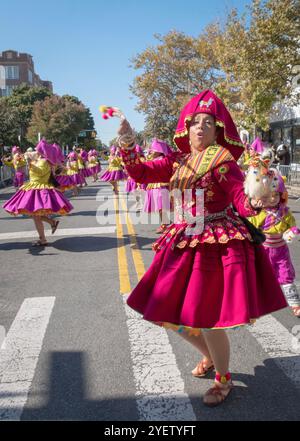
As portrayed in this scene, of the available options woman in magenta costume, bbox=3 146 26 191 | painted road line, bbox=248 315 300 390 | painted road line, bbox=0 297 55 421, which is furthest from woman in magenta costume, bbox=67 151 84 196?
painted road line, bbox=248 315 300 390

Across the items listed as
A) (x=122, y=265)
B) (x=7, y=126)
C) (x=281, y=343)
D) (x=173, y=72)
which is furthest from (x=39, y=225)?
(x=173, y=72)

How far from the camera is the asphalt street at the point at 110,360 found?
312 centimetres

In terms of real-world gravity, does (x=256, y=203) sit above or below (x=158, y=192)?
above

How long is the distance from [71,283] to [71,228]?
4.81 metres

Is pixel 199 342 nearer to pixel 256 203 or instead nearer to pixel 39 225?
pixel 256 203

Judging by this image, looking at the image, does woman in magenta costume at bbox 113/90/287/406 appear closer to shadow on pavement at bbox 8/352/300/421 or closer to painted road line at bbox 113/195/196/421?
shadow on pavement at bbox 8/352/300/421

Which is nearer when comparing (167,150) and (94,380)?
(94,380)

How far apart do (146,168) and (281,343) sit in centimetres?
205

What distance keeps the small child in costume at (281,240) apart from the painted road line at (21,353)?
2513 mm

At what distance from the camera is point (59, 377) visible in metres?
3.61

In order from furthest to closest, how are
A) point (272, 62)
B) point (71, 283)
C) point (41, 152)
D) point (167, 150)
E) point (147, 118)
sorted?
point (147, 118) < point (272, 62) < point (167, 150) < point (41, 152) < point (71, 283)

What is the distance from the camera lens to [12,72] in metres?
86.2
